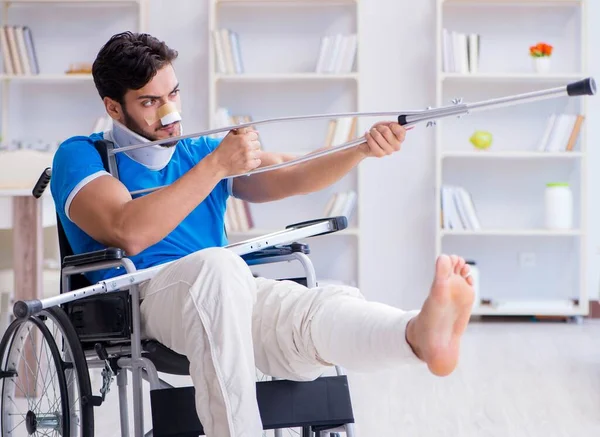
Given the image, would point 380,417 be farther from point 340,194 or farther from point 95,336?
point 340,194

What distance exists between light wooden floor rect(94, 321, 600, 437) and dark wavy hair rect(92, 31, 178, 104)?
3.63 ft

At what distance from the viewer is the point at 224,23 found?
205 inches

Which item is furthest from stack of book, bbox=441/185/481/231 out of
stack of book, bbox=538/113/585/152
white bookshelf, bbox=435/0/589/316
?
stack of book, bbox=538/113/585/152

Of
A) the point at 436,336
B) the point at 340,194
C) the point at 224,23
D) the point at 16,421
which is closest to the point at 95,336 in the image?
the point at 436,336

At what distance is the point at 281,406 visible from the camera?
1.75 m

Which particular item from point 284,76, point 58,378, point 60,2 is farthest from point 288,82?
point 58,378

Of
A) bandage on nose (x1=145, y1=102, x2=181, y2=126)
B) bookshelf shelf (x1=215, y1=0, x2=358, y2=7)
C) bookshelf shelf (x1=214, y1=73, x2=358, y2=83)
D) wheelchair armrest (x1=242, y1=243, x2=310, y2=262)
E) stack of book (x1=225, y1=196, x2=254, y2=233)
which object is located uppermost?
bookshelf shelf (x1=215, y1=0, x2=358, y2=7)

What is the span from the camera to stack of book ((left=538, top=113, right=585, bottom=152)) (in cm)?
489

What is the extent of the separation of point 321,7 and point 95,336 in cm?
356

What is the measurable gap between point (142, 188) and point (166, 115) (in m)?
0.17

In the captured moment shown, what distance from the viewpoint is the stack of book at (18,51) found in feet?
16.4

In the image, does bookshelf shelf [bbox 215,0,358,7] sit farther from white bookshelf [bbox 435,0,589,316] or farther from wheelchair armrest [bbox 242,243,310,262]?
wheelchair armrest [bbox 242,243,310,262]

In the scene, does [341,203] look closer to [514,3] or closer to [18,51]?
[514,3]

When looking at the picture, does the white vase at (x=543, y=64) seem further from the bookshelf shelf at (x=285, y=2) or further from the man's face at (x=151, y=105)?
the man's face at (x=151, y=105)
